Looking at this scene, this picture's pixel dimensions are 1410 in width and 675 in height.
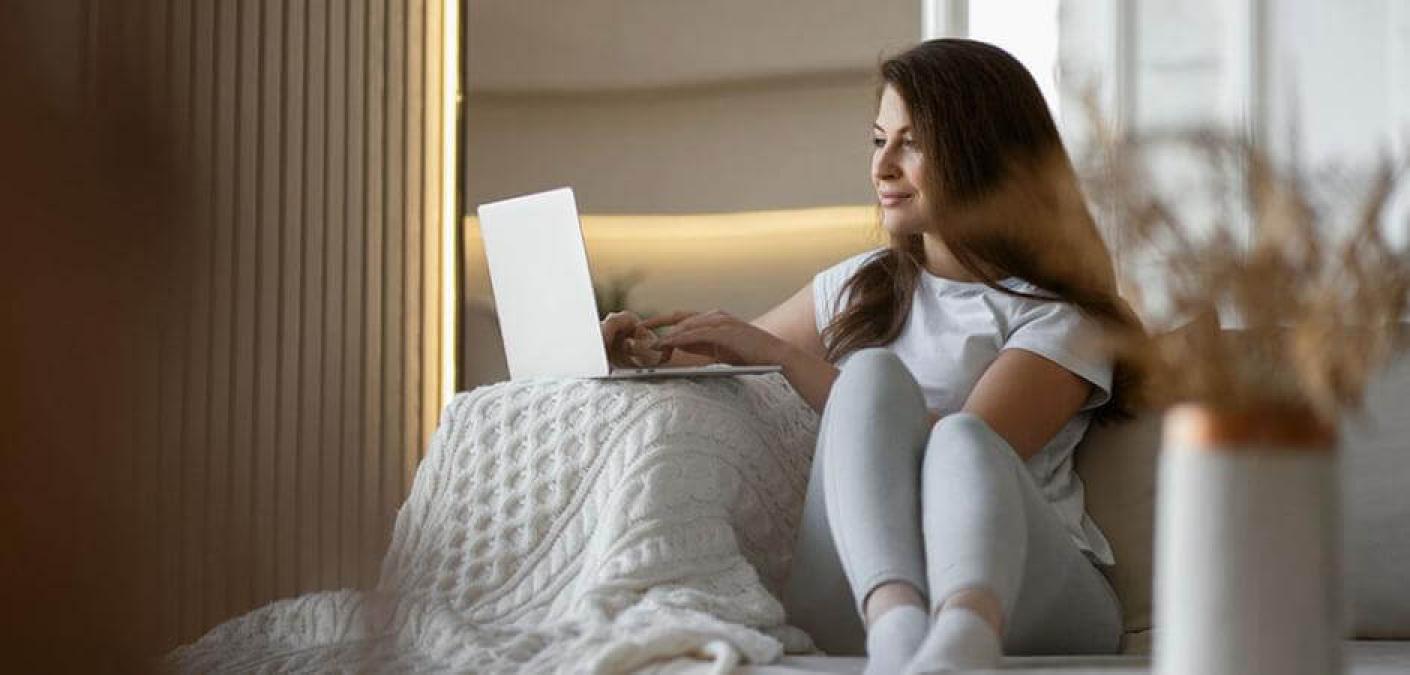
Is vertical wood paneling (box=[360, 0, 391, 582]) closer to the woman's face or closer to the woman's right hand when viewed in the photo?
the woman's right hand

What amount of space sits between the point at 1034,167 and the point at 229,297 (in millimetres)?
1676

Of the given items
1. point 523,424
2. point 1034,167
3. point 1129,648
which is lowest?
point 1129,648

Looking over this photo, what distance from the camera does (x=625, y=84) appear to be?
3490 mm

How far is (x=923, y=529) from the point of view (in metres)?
1.54

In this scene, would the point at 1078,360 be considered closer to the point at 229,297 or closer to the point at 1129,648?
the point at 1129,648

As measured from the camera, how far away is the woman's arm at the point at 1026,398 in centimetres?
188

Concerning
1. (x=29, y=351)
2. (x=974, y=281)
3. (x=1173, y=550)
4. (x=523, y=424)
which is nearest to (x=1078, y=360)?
(x=974, y=281)

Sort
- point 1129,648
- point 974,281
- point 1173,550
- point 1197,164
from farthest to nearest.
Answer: point 974,281 → point 1129,648 → point 1173,550 → point 1197,164

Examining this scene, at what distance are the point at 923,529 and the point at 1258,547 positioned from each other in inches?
27.5

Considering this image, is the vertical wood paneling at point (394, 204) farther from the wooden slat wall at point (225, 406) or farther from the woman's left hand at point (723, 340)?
the wooden slat wall at point (225, 406)

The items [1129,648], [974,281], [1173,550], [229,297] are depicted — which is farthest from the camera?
[974,281]

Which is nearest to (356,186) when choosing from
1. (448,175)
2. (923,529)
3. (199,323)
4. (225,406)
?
(448,175)

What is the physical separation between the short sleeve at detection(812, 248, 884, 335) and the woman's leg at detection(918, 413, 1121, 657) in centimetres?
59

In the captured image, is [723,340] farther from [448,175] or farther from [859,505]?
[448,175]
